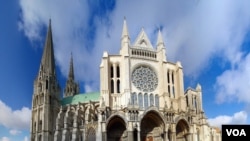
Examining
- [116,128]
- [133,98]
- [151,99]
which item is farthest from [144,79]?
[116,128]

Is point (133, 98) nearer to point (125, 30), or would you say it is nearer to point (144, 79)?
point (144, 79)

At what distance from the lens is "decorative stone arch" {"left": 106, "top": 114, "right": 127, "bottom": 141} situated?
44.8 metres

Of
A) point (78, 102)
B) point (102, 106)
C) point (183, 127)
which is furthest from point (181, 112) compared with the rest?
point (78, 102)

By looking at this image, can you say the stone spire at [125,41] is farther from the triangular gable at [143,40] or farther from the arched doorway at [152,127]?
the arched doorway at [152,127]

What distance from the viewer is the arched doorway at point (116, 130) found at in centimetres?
4538

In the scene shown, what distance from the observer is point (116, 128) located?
46.7m

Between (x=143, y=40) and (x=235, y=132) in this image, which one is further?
(x=143, y=40)

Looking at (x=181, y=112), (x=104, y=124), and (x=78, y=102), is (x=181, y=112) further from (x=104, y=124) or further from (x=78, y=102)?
(x=78, y=102)

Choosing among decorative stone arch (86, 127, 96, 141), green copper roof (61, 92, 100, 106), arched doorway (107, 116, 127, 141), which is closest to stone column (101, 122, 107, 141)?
arched doorway (107, 116, 127, 141)

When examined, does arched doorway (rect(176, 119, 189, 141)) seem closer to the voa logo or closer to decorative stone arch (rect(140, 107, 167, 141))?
decorative stone arch (rect(140, 107, 167, 141))

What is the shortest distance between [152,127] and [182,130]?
490 centimetres

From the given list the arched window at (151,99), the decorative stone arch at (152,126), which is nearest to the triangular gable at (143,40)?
the arched window at (151,99)

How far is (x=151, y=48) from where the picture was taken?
52688 millimetres

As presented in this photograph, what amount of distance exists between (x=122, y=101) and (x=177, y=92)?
33.3 feet
